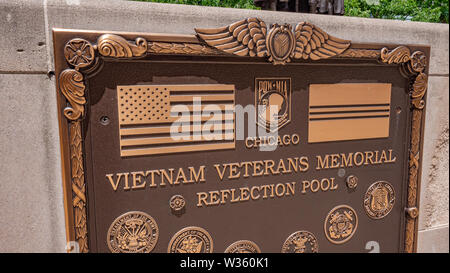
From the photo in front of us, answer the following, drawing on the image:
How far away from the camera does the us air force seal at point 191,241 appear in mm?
2260

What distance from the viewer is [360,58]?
2.53m

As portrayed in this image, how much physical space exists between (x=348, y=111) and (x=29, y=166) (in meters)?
2.22

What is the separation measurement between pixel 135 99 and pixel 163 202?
27.3 inches

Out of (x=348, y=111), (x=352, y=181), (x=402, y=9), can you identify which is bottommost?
(x=352, y=181)

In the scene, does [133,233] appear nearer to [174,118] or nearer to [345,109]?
[174,118]

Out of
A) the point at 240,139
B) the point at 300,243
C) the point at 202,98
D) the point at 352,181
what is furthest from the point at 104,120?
the point at 352,181

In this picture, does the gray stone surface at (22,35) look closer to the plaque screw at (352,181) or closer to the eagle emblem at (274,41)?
the eagle emblem at (274,41)

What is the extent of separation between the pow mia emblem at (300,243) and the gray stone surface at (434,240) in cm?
117

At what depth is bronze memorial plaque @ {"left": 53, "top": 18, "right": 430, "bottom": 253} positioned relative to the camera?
1.99 metres

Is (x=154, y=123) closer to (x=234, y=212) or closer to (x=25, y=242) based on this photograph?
(x=234, y=212)

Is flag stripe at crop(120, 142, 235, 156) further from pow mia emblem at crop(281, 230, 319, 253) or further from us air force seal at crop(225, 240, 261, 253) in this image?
pow mia emblem at crop(281, 230, 319, 253)

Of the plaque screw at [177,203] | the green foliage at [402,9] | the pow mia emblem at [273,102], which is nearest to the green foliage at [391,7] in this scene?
the green foliage at [402,9]

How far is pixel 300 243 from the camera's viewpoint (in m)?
2.57

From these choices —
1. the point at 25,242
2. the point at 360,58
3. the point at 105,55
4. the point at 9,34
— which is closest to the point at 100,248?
the point at 25,242
